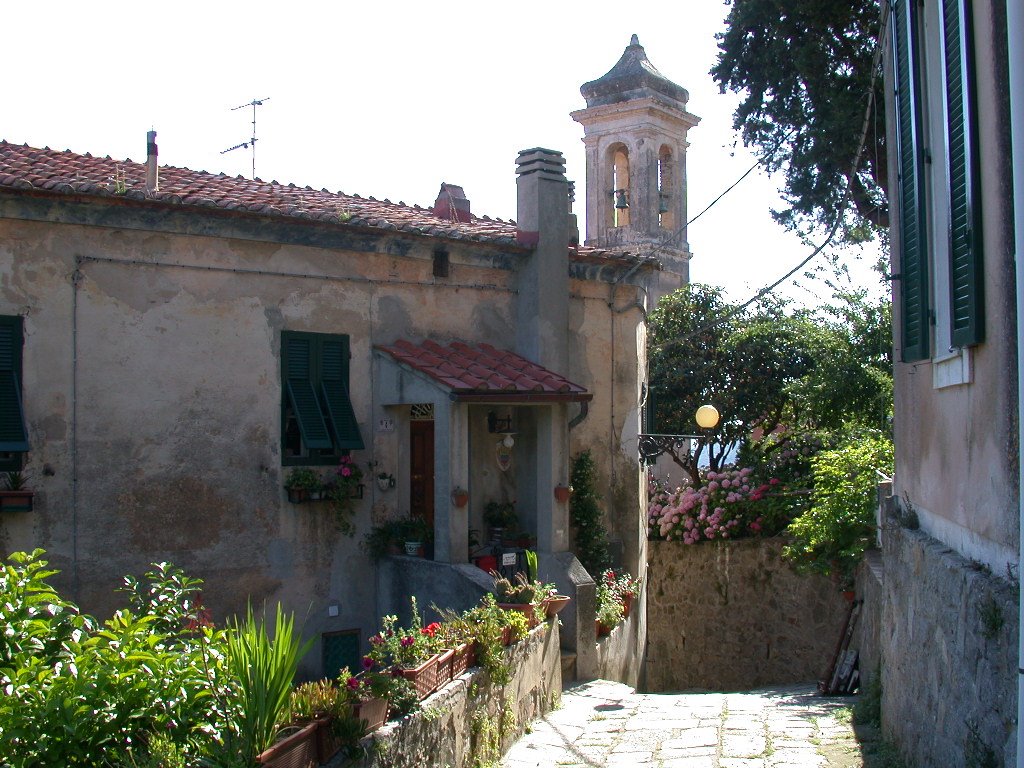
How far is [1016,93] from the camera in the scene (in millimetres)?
4578

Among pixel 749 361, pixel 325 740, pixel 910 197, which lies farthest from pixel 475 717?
pixel 749 361

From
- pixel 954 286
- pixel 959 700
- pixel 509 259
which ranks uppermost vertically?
pixel 509 259

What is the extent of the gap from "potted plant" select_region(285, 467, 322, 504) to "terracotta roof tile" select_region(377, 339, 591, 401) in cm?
166

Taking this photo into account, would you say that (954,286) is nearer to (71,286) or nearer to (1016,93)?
(1016,93)

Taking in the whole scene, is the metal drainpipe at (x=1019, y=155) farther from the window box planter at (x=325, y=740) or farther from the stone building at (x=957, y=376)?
the window box planter at (x=325, y=740)

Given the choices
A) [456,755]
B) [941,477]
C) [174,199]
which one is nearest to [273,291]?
[174,199]

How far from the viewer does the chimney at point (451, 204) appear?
51.9ft

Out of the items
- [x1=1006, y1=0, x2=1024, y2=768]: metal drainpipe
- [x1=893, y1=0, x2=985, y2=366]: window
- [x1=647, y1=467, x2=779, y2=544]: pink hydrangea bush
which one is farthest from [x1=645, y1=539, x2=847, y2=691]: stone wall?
[x1=1006, y1=0, x2=1024, y2=768]: metal drainpipe

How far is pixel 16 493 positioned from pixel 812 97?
34.3 ft

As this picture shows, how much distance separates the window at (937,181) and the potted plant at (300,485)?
6643 millimetres

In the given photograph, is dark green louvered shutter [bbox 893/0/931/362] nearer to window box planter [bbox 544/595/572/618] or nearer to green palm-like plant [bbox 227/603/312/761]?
green palm-like plant [bbox 227/603/312/761]

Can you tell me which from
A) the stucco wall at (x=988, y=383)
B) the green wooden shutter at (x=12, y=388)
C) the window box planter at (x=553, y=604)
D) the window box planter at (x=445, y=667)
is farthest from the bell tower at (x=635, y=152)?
the stucco wall at (x=988, y=383)

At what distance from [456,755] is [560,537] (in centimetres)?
583

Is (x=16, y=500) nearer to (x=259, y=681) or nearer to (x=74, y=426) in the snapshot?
(x=74, y=426)
